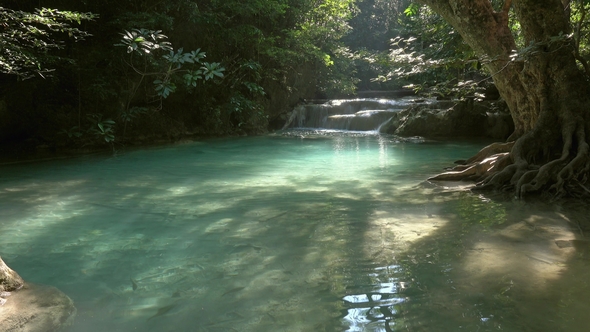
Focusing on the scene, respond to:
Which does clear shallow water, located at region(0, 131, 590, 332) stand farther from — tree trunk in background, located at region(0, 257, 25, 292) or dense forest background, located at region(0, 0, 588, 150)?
dense forest background, located at region(0, 0, 588, 150)

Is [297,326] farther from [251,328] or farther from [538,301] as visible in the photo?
[538,301]

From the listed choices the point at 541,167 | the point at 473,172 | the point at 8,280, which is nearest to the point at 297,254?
the point at 8,280

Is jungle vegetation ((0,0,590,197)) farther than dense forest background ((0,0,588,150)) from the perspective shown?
No

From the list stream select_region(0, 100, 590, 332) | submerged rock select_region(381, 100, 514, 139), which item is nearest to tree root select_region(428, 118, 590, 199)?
stream select_region(0, 100, 590, 332)

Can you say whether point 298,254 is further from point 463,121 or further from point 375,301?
point 463,121

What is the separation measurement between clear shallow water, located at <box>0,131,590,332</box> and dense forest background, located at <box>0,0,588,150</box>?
2.51 meters

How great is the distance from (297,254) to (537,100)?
497 centimetres

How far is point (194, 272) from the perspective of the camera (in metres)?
3.29

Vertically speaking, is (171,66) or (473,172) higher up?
(171,66)

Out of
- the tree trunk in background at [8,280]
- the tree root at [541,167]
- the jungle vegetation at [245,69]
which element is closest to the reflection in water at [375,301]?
the tree trunk in background at [8,280]

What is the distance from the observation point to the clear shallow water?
8.50ft

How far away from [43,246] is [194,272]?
1.68 m

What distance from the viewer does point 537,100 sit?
6500mm

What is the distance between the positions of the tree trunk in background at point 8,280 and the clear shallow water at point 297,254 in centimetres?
21
